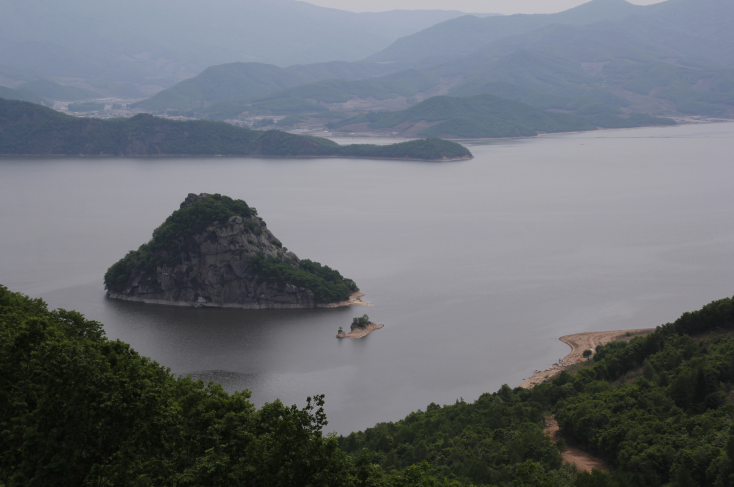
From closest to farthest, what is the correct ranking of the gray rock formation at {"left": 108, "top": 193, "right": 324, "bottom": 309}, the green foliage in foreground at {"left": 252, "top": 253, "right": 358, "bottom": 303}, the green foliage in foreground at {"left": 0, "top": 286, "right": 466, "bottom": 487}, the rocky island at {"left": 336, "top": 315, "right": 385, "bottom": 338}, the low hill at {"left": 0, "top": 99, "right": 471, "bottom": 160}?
the green foliage in foreground at {"left": 0, "top": 286, "right": 466, "bottom": 487}
the rocky island at {"left": 336, "top": 315, "right": 385, "bottom": 338}
the green foliage in foreground at {"left": 252, "top": 253, "right": 358, "bottom": 303}
the gray rock formation at {"left": 108, "top": 193, "right": 324, "bottom": 309}
the low hill at {"left": 0, "top": 99, "right": 471, "bottom": 160}

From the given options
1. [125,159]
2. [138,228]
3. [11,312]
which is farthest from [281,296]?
[125,159]

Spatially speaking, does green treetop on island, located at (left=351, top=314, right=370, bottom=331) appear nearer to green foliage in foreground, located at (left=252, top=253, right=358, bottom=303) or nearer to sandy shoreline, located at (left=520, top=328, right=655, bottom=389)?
green foliage in foreground, located at (left=252, top=253, right=358, bottom=303)

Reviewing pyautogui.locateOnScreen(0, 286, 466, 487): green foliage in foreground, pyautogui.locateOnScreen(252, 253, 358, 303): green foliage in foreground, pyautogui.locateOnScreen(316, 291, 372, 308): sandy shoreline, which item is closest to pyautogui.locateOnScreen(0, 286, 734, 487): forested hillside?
pyautogui.locateOnScreen(0, 286, 466, 487): green foliage in foreground

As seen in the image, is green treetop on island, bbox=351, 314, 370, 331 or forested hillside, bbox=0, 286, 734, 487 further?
green treetop on island, bbox=351, 314, 370, 331

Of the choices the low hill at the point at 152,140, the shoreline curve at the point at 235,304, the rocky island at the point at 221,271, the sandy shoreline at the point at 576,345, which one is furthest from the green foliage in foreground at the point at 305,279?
the low hill at the point at 152,140

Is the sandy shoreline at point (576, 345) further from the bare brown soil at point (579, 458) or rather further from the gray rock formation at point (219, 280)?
the gray rock formation at point (219, 280)

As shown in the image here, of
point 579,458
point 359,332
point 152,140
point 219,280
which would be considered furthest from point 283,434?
point 152,140

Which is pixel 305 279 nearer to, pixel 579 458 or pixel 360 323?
pixel 360 323

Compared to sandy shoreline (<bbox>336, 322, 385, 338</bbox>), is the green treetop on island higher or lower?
higher

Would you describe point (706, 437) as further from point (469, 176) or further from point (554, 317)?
point (469, 176)
